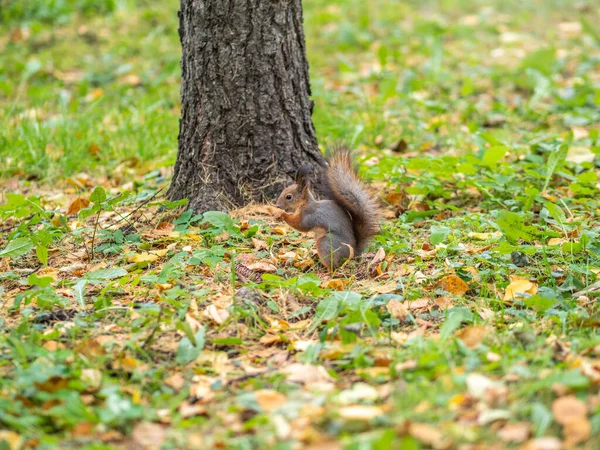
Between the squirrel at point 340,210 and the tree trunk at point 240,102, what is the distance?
0.36 m

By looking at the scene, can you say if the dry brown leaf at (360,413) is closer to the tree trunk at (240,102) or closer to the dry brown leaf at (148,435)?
the dry brown leaf at (148,435)

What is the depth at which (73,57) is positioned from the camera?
290 inches

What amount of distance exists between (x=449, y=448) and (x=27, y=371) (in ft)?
Result: 4.10

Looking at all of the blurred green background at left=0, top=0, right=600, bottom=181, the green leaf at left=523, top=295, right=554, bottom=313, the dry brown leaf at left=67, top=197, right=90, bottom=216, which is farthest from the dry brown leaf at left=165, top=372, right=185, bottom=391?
the blurred green background at left=0, top=0, right=600, bottom=181

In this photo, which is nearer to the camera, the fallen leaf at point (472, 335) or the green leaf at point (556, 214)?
the fallen leaf at point (472, 335)

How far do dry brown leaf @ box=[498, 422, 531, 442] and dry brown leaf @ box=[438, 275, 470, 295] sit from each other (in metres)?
1.12

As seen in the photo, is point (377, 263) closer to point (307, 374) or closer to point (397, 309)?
point (397, 309)

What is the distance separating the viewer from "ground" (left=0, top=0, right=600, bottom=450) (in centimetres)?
188

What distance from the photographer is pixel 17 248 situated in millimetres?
3111

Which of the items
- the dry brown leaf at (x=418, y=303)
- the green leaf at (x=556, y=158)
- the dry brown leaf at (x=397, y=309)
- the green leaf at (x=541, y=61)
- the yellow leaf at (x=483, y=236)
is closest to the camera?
the dry brown leaf at (x=397, y=309)

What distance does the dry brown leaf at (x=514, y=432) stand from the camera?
5.60 feet

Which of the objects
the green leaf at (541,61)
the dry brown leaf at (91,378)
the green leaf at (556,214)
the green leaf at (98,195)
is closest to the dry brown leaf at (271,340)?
the dry brown leaf at (91,378)

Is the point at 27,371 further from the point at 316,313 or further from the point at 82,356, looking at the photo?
the point at 316,313

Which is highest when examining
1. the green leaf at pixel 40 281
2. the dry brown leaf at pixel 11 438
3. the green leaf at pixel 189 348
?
the green leaf at pixel 40 281
